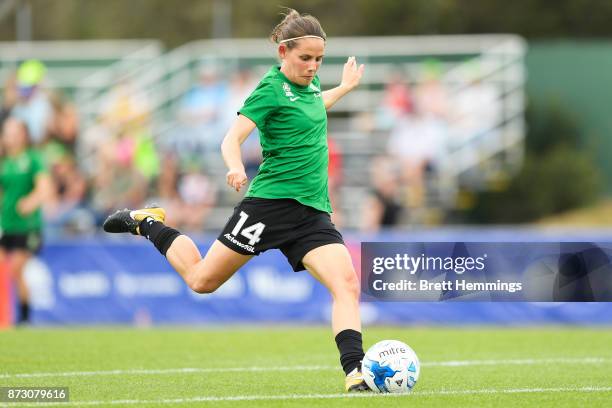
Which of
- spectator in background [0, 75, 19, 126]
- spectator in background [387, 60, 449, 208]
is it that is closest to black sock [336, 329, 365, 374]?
spectator in background [387, 60, 449, 208]

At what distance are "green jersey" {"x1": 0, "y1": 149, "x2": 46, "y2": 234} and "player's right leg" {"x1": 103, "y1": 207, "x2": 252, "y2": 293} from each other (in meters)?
6.39

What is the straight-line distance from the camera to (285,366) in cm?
1032

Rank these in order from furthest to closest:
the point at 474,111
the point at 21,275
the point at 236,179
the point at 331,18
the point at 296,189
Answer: the point at 331,18 → the point at 474,111 → the point at 21,275 → the point at 296,189 → the point at 236,179

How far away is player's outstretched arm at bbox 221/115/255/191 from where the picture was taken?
25.3ft

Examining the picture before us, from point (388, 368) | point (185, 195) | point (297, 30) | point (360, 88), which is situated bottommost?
point (388, 368)

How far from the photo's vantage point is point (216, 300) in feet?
53.7

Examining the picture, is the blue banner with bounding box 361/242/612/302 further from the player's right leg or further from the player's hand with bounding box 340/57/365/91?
the player's hand with bounding box 340/57/365/91

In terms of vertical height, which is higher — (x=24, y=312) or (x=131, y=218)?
(x=131, y=218)

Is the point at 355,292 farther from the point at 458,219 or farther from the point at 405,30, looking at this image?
the point at 405,30

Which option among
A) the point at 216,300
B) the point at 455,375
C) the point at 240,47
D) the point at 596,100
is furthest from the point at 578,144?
the point at 455,375

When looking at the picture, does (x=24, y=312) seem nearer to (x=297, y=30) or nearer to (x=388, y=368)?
(x=297, y=30)

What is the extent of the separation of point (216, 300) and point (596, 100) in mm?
11635

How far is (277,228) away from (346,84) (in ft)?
4.55

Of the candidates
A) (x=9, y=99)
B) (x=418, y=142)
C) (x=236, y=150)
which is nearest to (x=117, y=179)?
(x=9, y=99)
